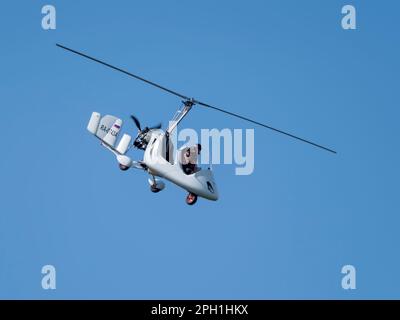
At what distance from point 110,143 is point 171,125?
3101 mm

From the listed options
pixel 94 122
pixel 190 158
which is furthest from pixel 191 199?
pixel 94 122

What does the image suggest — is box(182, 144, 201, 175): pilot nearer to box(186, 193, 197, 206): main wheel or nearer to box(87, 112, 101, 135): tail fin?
box(186, 193, 197, 206): main wheel

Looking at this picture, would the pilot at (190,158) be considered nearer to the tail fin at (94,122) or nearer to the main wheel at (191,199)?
the main wheel at (191,199)

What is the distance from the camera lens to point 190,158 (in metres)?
37.5

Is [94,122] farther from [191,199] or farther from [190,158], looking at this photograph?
[191,199]

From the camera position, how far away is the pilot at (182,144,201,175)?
3747 centimetres

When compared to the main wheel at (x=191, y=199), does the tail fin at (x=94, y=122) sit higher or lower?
higher

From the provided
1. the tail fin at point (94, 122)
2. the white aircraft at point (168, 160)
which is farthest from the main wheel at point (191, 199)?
the tail fin at point (94, 122)

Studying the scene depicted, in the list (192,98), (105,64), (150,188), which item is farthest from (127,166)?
(105,64)

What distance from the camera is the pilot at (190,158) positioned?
123ft

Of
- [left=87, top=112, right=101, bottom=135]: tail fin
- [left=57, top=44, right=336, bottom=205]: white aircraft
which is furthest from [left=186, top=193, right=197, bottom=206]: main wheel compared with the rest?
[left=87, top=112, right=101, bottom=135]: tail fin

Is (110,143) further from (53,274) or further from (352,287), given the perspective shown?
(352,287)

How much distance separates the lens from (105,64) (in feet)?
108
